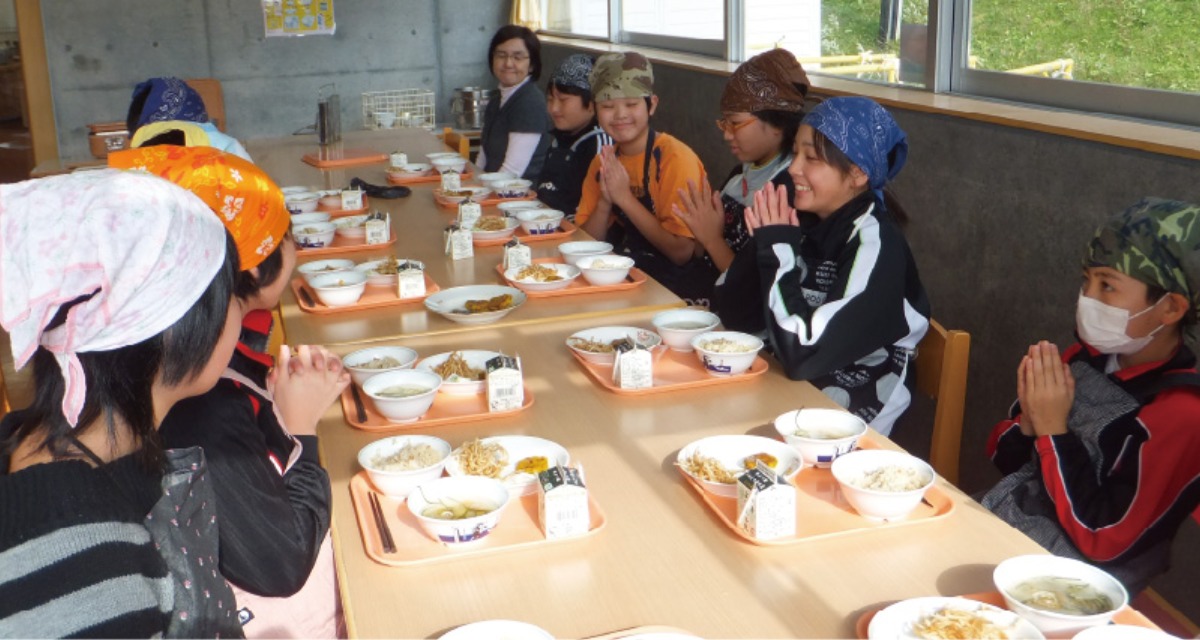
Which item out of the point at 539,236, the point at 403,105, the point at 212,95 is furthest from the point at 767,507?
the point at 403,105

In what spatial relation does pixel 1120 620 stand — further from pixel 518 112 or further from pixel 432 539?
pixel 518 112

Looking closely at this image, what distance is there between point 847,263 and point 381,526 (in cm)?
118

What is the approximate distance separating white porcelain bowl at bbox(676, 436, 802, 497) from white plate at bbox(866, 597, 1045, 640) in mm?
392

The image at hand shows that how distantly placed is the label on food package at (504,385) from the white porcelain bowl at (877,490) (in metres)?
0.59

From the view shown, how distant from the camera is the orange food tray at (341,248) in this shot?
10.4ft

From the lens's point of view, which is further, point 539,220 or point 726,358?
point 539,220

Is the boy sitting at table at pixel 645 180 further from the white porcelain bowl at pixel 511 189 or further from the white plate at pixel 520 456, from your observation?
the white plate at pixel 520 456

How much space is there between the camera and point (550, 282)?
2699mm

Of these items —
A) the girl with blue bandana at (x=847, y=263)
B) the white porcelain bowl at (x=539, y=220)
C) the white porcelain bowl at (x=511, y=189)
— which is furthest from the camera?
the white porcelain bowl at (x=511, y=189)

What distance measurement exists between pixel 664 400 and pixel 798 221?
0.70m

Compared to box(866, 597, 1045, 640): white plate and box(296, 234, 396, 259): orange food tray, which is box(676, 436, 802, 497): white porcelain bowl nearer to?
box(866, 597, 1045, 640): white plate

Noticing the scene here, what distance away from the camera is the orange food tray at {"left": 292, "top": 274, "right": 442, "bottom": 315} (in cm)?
261

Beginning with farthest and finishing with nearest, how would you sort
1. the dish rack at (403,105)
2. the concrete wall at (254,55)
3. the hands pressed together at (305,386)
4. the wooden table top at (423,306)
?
1. the dish rack at (403,105)
2. the concrete wall at (254,55)
3. the wooden table top at (423,306)
4. the hands pressed together at (305,386)

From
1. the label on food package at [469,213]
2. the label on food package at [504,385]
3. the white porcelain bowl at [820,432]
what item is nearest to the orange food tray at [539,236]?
the label on food package at [469,213]
